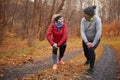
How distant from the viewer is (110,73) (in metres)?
9.60

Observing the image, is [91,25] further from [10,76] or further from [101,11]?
[101,11]

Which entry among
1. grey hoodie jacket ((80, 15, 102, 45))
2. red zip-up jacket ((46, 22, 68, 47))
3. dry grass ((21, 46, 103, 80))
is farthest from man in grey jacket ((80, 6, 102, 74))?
red zip-up jacket ((46, 22, 68, 47))

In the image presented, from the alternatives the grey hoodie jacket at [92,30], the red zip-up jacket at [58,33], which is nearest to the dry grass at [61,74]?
the red zip-up jacket at [58,33]

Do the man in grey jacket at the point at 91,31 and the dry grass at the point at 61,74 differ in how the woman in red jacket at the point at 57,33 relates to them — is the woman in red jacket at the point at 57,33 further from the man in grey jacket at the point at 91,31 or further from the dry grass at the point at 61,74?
the man in grey jacket at the point at 91,31

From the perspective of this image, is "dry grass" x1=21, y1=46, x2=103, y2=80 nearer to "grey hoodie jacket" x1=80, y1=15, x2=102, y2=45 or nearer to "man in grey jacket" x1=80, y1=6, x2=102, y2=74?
"man in grey jacket" x1=80, y1=6, x2=102, y2=74

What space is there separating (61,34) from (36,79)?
2.55 meters

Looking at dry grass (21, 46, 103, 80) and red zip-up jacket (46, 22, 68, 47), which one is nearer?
dry grass (21, 46, 103, 80)

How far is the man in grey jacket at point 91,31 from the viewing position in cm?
905

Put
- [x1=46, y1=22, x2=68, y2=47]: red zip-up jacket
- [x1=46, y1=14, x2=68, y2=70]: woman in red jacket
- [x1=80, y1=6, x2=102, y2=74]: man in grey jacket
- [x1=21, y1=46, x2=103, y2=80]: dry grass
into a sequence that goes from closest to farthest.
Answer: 1. [x1=21, y1=46, x2=103, y2=80]: dry grass
2. [x1=80, y1=6, x2=102, y2=74]: man in grey jacket
3. [x1=46, y1=14, x2=68, y2=70]: woman in red jacket
4. [x1=46, y1=22, x2=68, y2=47]: red zip-up jacket

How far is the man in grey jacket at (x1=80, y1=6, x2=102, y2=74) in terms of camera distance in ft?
29.7

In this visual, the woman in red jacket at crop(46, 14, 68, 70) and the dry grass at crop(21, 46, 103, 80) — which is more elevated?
the woman in red jacket at crop(46, 14, 68, 70)

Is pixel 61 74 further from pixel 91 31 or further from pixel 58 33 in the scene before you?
pixel 91 31

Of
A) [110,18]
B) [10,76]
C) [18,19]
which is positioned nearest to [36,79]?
[10,76]

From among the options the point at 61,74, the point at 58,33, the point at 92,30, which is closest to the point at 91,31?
the point at 92,30
